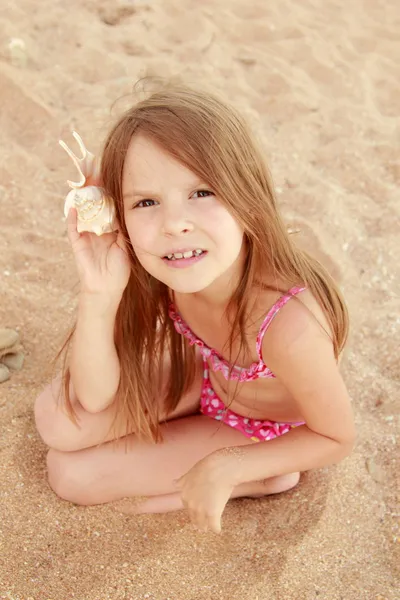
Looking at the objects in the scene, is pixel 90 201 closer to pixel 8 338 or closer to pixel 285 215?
pixel 8 338

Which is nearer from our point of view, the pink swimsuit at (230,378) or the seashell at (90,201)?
the seashell at (90,201)

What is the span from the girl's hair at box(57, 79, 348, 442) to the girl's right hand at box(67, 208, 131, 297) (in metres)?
0.04

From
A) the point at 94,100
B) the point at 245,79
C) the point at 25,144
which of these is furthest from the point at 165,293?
the point at 245,79

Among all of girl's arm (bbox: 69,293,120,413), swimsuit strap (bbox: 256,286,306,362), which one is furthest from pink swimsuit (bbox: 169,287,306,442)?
girl's arm (bbox: 69,293,120,413)

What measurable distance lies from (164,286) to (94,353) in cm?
27

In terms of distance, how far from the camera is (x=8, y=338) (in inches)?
87.7

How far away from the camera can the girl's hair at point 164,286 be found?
4.97 feet

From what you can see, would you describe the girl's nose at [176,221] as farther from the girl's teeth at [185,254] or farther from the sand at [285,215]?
the sand at [285,215]

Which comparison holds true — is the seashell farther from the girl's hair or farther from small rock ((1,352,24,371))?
small rock ((1,352,24,371))

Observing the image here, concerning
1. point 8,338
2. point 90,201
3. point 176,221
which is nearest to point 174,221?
point 176,221

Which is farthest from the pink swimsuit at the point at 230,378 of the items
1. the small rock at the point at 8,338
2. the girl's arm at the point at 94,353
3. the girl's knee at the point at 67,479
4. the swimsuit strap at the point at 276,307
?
the small rock at the point at 8,338

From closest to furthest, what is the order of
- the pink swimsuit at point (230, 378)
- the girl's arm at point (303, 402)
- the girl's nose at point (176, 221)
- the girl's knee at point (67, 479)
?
1. the girl's nose at point (176, 221)
2. the girl's arm at point (303, 402)
3. the pink swimsuit at point (230, 378)
4. the girl's knee at point (67, 479)

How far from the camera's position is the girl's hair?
1.52 metres

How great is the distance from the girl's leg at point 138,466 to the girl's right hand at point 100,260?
47cm
